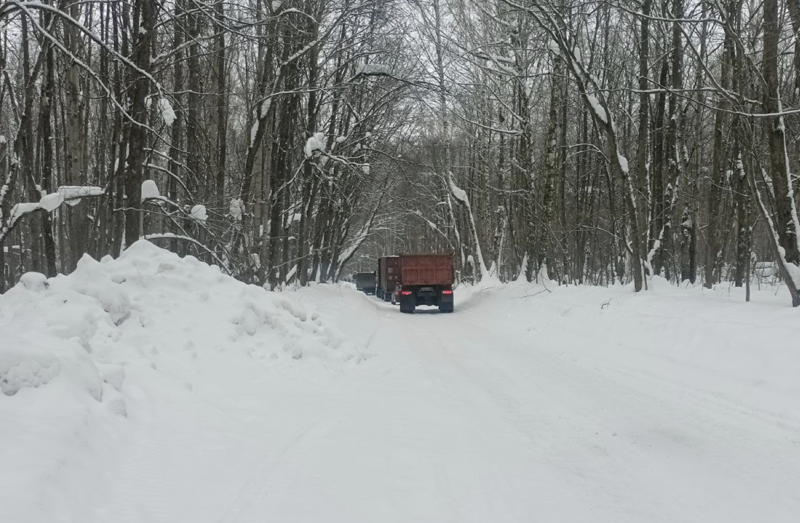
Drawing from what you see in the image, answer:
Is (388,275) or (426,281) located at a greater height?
(426,281)

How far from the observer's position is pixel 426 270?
3064 centimetres

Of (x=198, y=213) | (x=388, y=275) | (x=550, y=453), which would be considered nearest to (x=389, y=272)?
(x=388, y=275)

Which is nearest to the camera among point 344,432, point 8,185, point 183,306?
point 344,432

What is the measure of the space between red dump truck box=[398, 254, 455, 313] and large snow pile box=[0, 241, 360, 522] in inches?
714

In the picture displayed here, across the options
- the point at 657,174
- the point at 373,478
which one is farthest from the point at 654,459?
Result: the point at 657,174

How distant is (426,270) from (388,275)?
9303mm

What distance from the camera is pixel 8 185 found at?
12.0m

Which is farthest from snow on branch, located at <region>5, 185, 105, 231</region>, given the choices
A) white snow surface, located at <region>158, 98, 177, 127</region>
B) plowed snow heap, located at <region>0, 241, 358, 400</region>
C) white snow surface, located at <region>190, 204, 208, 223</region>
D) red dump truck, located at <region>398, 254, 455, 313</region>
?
red dump truck, located at <region>398, 254, 455, 313</region>

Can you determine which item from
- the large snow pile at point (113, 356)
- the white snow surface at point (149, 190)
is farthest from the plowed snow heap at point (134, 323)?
the white snow surface at point (149, 190)

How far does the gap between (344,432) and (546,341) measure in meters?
8.69

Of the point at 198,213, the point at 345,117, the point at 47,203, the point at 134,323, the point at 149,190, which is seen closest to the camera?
the point at 134,323

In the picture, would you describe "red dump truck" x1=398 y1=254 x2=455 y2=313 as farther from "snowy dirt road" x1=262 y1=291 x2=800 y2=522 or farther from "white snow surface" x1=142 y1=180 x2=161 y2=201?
"snowy dirt road" x1=262 y1=291 x2=800 y2=522

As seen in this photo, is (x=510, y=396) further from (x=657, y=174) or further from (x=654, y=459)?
(x=657, y=174)

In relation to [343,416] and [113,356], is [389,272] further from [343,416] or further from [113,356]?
[113,356]
